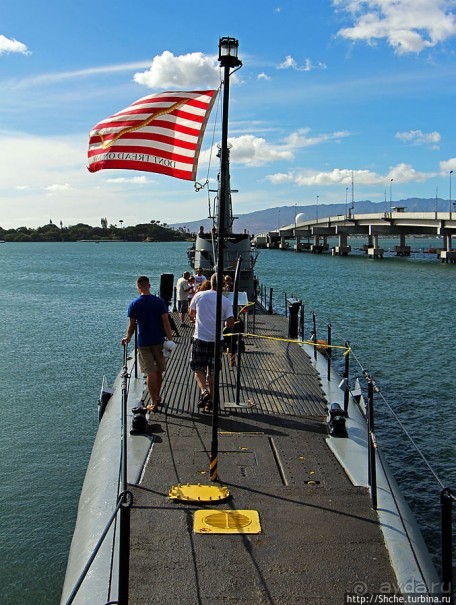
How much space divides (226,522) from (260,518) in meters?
0.36

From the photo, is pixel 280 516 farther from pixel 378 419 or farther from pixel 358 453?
pixel 378 419

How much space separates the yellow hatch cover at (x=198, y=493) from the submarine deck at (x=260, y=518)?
8 cm

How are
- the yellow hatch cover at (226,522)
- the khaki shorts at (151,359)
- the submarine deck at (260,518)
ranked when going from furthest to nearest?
the khaki shorts at (151,359) < the yellow hatch cover at (226,522) < the submarine deck at (260,518)

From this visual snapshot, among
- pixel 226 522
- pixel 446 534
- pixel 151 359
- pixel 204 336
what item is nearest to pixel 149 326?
pixel 151 359

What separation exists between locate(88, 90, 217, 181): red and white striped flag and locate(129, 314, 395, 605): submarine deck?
3712 mm

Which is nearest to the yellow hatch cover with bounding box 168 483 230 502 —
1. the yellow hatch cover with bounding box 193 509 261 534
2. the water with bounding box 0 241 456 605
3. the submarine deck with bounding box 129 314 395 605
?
the submarine deck with bounding box 129 314 395 605

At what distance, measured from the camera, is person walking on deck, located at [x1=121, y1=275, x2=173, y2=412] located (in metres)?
9.78

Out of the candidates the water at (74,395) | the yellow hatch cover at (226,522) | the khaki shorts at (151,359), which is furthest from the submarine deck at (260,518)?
the water at (74,395)

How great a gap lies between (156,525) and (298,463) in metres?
2.34

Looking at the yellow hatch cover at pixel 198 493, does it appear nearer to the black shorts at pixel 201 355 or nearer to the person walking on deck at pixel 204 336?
the person walking on deck at pixel 204 336

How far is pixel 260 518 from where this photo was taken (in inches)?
254

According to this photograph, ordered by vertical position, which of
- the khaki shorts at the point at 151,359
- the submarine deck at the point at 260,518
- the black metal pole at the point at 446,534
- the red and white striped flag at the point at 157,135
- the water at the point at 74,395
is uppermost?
the red and white striped flag at the point at 157,135

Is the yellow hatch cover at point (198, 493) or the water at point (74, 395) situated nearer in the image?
the yellow hatch cover at point (198, 493)

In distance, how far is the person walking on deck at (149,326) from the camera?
9.78 m
